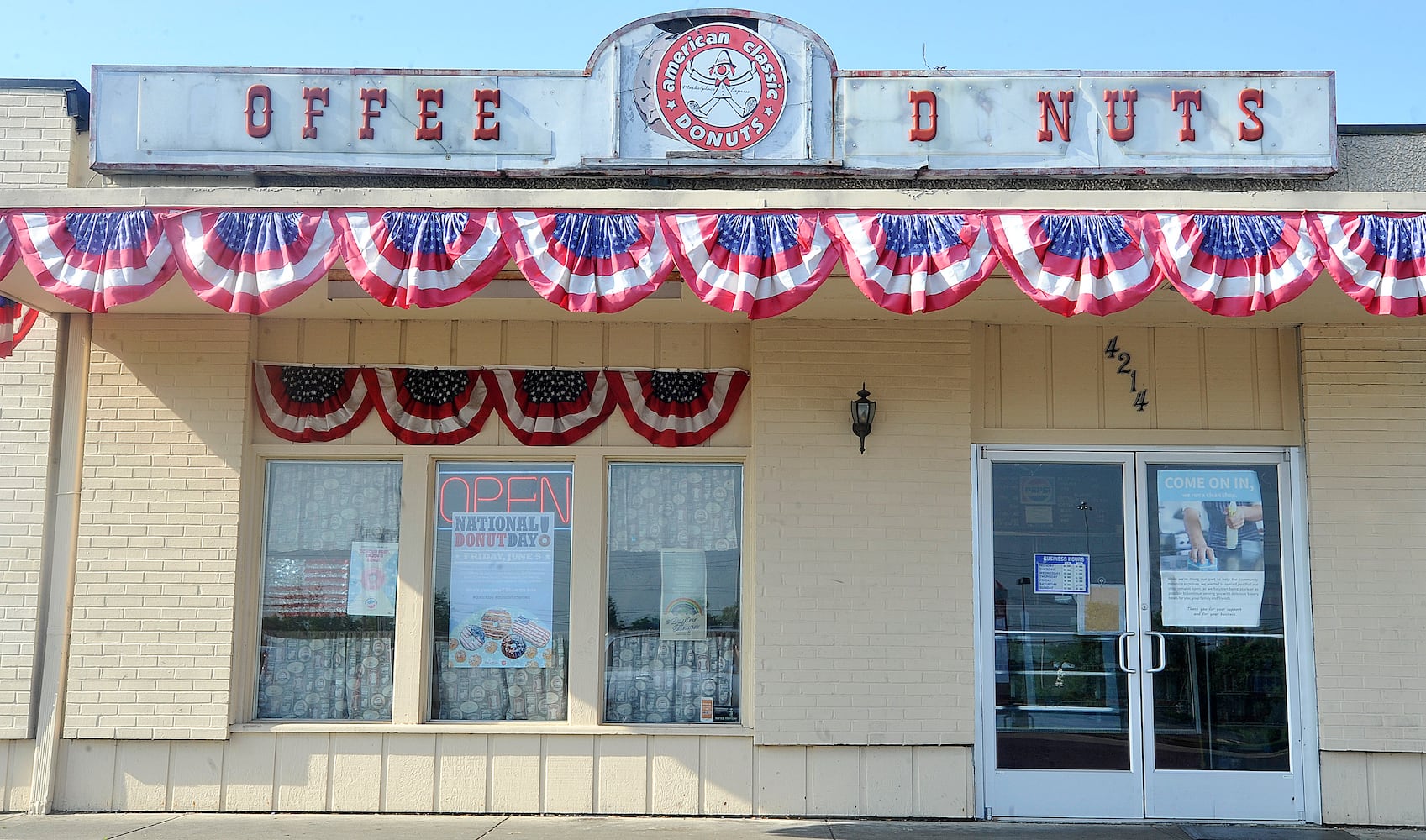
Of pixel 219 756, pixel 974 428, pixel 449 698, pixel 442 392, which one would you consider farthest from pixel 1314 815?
pixel 219 756

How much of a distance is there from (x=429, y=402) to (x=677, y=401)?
1638 millimetres

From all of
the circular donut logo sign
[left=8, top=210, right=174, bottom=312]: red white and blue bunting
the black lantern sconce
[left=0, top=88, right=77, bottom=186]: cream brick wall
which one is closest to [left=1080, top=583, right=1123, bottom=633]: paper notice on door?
the black lantern sconce

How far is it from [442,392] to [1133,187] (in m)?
4.82

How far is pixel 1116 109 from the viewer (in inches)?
316

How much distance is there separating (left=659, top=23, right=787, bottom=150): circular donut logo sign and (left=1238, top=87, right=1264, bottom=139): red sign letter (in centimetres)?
306

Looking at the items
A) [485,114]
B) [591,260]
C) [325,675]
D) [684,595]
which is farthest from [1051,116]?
[325,675]

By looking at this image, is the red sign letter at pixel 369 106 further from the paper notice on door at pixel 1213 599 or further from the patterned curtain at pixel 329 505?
the paper notice on door at pixel 1213 599

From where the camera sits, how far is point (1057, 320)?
7887mm

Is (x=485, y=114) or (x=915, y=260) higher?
(x=485, y=114)

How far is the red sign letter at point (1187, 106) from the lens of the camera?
8.00 metres

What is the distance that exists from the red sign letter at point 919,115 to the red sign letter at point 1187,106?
162 centimetres

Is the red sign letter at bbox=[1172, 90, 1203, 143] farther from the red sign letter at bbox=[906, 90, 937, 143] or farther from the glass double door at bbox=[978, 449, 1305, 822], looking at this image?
the glass double door at bbox=[978, 449, 1305, 822]

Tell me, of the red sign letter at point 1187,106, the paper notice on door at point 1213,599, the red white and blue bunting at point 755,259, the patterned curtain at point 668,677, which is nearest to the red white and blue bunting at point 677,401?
the patterned curtain at point 668,677

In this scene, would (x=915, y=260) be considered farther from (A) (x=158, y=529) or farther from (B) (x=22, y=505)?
(B) (x=22, y=505)
